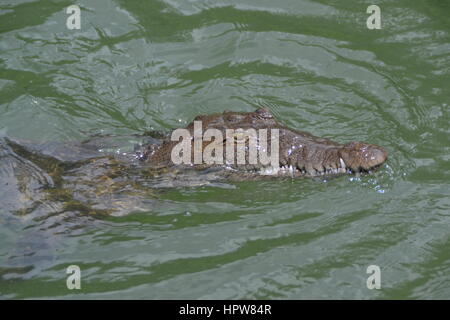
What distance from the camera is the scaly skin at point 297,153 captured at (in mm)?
6203

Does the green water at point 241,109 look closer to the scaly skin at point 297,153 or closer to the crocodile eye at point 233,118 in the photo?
the scaly skin at point 297,153

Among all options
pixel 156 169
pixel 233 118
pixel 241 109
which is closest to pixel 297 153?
pixel 233 118

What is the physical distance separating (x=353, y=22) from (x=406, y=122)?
7.18 ft

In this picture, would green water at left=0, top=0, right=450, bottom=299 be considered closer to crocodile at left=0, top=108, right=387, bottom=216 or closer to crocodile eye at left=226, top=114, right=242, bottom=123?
crocodile at left=0, top=108, right=387, bottom=216

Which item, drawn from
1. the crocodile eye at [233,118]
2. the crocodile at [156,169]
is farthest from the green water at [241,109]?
the crocodile eye at [233,118]

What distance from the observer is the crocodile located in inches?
248

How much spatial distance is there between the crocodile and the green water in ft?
0.32

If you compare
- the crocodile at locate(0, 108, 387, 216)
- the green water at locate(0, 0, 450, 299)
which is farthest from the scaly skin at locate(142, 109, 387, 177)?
the green water at locate(0, 0, 450, 299)

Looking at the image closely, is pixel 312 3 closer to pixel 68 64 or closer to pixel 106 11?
pixel 106 11

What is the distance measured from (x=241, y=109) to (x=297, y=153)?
1.74 meters

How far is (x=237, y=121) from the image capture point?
6566mm

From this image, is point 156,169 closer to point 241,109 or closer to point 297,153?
point 297,153

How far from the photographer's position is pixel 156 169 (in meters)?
6.64

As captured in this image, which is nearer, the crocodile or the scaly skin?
the scaly skin
